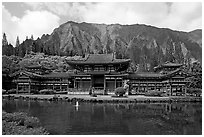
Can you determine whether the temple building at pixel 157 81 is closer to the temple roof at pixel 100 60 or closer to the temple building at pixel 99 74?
the temple building at pixel 99 74

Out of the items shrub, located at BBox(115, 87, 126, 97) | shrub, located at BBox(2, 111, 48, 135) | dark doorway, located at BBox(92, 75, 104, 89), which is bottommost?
shrub, located at BBox(2, 111, 48, 135)

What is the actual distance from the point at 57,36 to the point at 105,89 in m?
137

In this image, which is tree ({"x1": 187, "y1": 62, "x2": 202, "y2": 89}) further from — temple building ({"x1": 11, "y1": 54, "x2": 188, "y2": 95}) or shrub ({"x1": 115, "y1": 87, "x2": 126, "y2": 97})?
shrub ({"x1": 115, "y1": 87, "x2": 126, "y2": 97})

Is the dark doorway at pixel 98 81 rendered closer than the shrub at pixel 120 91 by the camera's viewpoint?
No

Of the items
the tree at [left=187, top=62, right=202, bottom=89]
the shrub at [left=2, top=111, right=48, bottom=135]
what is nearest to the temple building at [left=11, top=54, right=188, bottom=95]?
the tree at [left=187, top=62, right=202, bottom=89]

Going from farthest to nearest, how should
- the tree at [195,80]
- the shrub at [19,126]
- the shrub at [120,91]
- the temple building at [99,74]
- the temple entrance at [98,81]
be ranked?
the temple entrance at [98,81], the temple building at [99,74], the tree at [195,80], the shrub at [120,91], the shrub at [19,126]

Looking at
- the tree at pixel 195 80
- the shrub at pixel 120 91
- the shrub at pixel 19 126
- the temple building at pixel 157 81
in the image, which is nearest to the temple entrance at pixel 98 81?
the temple building at pixel 157 81

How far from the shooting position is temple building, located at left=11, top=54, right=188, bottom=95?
144 feet

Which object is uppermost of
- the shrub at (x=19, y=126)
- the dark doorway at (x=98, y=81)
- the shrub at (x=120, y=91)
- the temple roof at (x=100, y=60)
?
the temple roof at (x=100, y=60)

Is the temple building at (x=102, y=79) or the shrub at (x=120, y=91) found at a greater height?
the temple building at (x=102, y=79)

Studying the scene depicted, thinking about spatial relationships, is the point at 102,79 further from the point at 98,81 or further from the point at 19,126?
the point at 19,126

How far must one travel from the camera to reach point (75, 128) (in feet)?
51.6

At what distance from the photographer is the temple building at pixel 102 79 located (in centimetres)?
4400

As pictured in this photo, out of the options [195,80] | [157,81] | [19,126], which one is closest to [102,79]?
[157,81]
